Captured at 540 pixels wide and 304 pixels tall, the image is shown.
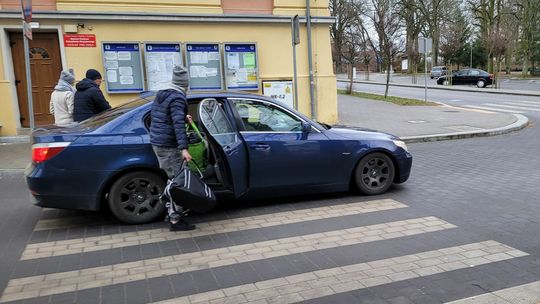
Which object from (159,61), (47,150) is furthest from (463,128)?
(47,150)

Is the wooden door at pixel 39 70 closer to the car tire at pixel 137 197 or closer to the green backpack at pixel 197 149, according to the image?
the car tire at pixel 137 197

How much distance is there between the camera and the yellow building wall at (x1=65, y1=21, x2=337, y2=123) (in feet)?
38.5

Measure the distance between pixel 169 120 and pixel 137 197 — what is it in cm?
105

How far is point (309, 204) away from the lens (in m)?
6.14

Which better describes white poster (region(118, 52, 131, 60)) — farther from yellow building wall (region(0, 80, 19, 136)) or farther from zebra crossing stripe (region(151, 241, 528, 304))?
zebra crossing stripe (region(151, 241, 528, 304))

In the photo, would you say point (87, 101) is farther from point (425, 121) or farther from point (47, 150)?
point (425, 121)

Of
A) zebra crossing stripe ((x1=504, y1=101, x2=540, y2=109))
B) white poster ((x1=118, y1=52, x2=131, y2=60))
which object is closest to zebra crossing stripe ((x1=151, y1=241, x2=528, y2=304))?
white poster ((x1=118, y1=52, x2=131, y2=60))

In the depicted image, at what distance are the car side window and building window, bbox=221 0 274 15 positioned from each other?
7710 millimetres

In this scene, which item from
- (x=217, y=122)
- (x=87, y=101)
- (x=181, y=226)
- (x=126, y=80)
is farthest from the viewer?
(x=126, y=80)

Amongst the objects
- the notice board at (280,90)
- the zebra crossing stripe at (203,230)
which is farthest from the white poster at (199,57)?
the zebra crossing stripe at (203,230)

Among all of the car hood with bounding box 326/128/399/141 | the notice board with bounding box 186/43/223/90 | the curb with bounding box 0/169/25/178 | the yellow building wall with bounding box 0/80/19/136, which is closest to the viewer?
the car hood with bounding box 326/128/399/141

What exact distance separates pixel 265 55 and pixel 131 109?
8.15m

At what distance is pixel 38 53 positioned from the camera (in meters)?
Result: 11.7

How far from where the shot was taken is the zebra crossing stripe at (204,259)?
12.7 feet
